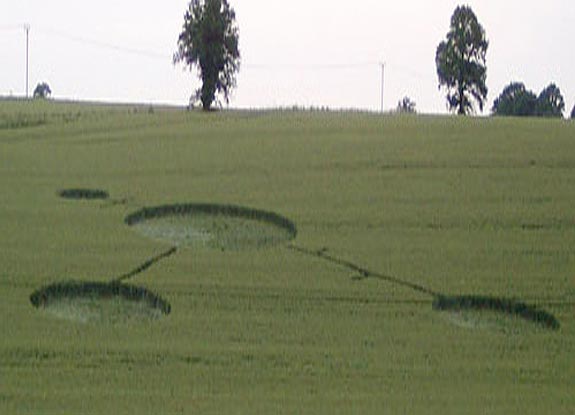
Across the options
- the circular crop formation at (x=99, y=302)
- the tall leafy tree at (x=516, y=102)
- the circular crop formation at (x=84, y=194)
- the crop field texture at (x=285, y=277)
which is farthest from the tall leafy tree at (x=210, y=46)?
the tall leafy tree at (x=516, y=102)

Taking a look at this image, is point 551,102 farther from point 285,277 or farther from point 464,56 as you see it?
point 285,277

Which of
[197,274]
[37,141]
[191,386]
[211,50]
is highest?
[211,50]

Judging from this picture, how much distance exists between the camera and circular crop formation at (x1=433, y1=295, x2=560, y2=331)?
11.8 metres

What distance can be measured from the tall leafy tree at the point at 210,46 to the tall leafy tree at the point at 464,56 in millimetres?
11405

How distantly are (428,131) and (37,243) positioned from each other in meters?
11.8

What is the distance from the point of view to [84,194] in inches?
619

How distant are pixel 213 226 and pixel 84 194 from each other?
2.71 m

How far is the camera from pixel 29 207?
14.9 m

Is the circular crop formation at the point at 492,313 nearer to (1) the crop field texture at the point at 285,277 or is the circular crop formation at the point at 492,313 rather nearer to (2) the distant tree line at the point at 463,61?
(1) the crop field texture at the point at 285,277

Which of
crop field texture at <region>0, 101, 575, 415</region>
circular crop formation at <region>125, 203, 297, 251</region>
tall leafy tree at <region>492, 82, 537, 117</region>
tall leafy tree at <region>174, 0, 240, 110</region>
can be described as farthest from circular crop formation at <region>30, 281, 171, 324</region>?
tall leafy tree at <region>492, 82, 537, 117</region>

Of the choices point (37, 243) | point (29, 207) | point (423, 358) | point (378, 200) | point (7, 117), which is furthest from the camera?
point (7, 117)

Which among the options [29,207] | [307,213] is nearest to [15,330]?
[29,207]

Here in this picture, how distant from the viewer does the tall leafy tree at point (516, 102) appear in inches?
2391

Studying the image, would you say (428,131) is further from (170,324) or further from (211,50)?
(170,324)
